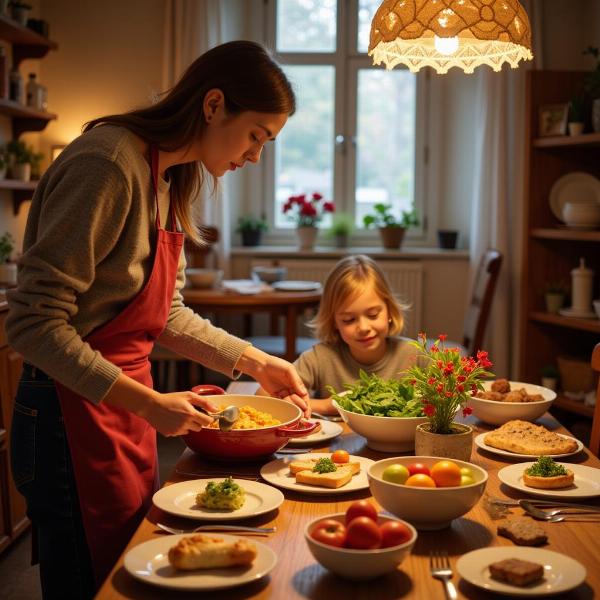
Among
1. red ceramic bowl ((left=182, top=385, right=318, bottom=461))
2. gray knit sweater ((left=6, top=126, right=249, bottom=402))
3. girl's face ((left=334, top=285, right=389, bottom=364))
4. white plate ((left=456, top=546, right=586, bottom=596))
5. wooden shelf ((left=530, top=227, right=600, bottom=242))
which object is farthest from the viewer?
wooden shelf ((left=530, top=227, right=600, bottom=242))

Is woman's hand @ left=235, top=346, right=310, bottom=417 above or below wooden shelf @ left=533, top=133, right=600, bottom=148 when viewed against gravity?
below

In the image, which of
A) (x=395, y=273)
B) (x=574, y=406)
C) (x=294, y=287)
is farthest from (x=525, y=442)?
(x=395, y=273)

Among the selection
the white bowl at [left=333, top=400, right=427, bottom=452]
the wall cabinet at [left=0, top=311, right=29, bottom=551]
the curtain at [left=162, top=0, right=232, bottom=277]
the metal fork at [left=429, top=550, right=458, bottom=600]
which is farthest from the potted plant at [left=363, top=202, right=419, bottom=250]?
the metal fork at [left=429, top=550, right=458, bottom=600]

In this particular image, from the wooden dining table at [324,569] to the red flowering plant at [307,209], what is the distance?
12.2 ft

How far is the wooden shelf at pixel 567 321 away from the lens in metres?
3.91

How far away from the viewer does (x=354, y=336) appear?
7.80ft

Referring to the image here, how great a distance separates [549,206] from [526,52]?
2.61 m

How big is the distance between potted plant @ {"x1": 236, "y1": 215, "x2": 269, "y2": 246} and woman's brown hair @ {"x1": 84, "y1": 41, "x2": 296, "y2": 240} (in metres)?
3.85

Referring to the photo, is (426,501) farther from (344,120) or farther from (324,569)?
(344,120)

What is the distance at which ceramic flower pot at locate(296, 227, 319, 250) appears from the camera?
211 inches

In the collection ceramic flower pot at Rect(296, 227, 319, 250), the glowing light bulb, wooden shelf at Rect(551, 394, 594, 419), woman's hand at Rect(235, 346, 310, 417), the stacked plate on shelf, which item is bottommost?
wooden shelf at Rect(551, 394, 594, 419)

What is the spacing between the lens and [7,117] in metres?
4.55

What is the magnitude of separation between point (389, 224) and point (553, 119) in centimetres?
144

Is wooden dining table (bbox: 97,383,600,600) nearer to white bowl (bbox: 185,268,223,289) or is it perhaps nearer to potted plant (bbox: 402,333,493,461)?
potted plant (bbox: 402,333,493,461)
